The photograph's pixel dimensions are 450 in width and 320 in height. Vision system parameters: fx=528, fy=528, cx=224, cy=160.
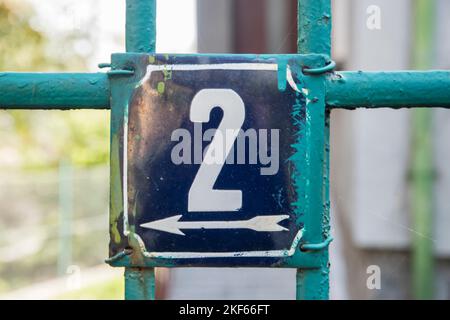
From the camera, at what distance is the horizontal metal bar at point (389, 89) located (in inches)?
28.5

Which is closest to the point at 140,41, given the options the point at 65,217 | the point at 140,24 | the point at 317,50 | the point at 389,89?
the point at 140,24

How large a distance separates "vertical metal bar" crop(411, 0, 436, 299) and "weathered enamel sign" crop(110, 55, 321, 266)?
1894 millimetres

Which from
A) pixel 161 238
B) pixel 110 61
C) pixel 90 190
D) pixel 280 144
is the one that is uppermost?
pixel 110 61

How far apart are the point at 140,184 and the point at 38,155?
839 cm

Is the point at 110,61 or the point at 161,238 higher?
the point at 110,61

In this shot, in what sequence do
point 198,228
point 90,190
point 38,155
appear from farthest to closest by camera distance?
point 38,155
point 90,190
point 198,228

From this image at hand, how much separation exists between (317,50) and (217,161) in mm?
213

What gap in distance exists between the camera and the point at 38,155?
8.59m

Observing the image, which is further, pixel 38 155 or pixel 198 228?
pixel 38 155

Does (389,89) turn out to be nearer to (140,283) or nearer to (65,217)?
(140,283)

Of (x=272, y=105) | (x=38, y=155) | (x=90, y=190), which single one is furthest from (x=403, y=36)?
(x=38, y=155)

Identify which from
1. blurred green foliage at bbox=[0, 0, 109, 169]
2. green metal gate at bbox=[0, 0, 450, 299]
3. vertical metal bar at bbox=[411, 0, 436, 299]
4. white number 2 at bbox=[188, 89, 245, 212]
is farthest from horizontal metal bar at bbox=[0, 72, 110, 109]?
blurred green foliage at bbox=[0, 0, 109, 169]

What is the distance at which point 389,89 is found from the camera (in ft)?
2.38
